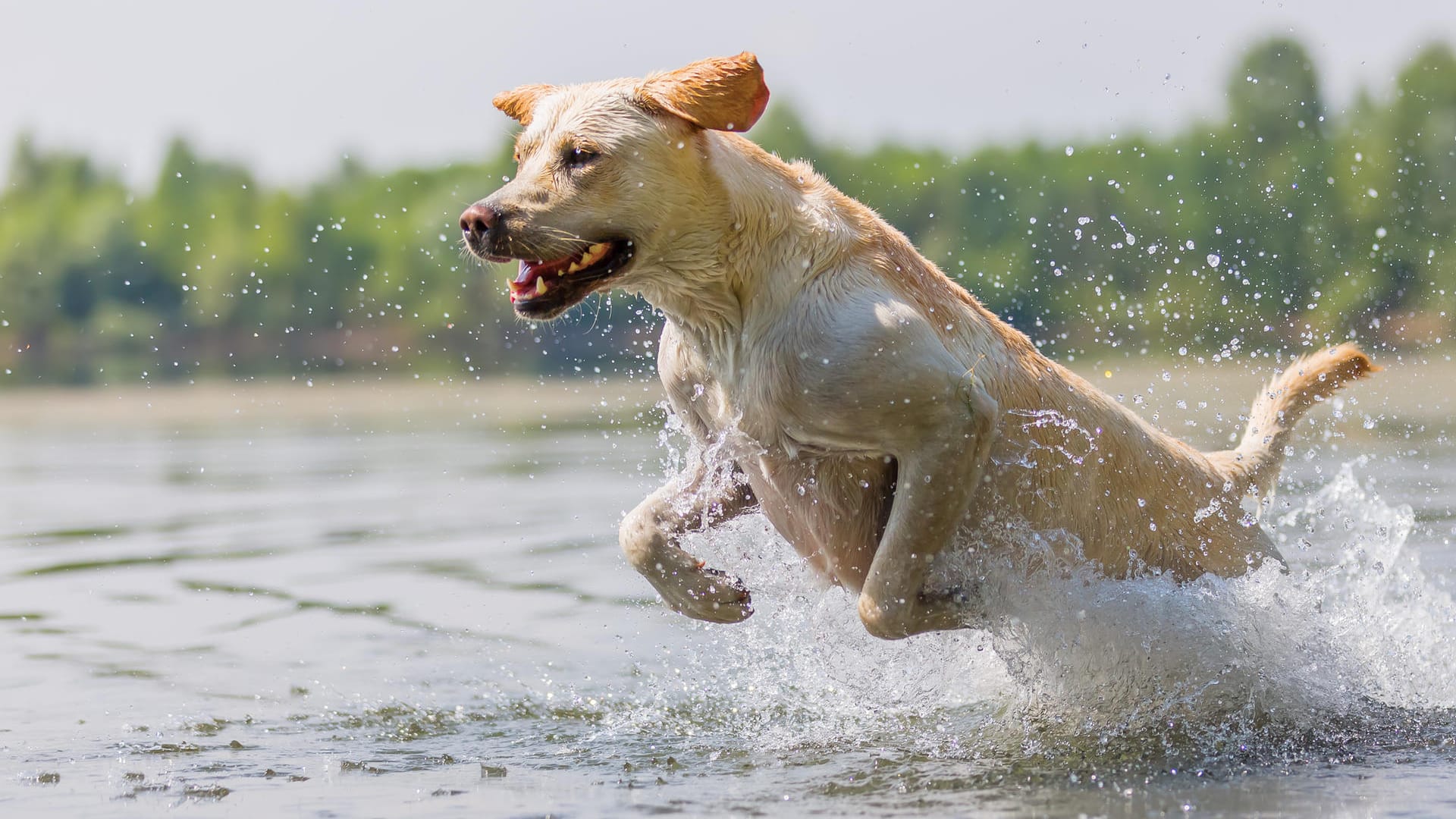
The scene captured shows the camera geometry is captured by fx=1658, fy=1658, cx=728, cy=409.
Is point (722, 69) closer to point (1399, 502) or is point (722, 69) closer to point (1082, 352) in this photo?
point (1399, 502)

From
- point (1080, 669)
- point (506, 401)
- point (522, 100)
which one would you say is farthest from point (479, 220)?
point (506, 401)

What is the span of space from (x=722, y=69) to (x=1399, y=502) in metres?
8.33

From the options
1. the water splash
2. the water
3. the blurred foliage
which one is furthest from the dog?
the blurred foliage

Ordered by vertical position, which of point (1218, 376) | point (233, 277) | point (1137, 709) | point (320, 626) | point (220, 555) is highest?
point (233, 277)

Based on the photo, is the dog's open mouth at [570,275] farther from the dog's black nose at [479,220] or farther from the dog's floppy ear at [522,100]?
the dog's floppy ear at [522,100]

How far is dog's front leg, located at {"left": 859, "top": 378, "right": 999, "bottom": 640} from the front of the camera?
562 centimetres

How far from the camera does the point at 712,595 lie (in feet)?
20.7

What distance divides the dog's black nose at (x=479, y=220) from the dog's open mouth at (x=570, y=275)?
0.21 metres

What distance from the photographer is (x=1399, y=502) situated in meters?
12.0

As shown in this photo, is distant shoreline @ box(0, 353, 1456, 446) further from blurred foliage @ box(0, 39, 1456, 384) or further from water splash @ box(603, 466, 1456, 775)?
water splash @ box(603, 466, 1456, 775)

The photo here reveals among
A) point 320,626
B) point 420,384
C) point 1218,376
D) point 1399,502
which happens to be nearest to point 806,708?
point 320,626

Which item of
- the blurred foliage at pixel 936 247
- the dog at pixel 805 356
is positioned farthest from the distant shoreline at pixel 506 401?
the dog at pixel 805 356

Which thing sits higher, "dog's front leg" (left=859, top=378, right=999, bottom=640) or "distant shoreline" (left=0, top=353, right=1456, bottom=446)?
"distant shoreline" (left=0, top=353, right=1456, bottom=446)

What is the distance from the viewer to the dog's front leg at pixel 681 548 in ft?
20.7
